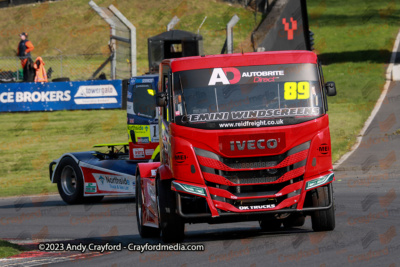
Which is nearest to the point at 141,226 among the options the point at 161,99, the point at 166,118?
the point at 166,118

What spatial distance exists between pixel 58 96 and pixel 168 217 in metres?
19.4

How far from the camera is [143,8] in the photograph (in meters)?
54.9

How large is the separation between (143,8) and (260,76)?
1809 inches

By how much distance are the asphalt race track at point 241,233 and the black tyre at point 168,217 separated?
0.92 ft

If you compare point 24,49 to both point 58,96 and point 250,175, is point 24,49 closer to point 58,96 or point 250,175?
point 58,96

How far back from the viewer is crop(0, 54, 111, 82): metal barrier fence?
3083 cm

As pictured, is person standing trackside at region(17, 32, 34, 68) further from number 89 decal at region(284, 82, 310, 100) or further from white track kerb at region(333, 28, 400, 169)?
number 89 decal at region(284, 82, 310, 100)

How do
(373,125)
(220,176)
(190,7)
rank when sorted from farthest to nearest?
(190,7) < (373,125) < (220,176)

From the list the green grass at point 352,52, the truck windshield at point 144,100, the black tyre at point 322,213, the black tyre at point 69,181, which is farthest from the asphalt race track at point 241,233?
the green grass at point 352,52

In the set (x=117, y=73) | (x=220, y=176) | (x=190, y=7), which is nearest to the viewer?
(x=220, y=176)

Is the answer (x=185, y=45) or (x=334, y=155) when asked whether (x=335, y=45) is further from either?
(x=334, y=155)

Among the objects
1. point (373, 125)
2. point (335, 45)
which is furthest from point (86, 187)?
point (335, 45)

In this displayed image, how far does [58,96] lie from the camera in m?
28.5

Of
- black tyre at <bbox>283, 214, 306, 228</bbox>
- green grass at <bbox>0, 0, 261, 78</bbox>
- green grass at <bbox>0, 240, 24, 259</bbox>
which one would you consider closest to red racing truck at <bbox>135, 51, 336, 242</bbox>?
black tyre at <bbox>283, 214, 306, 228</bbox>
